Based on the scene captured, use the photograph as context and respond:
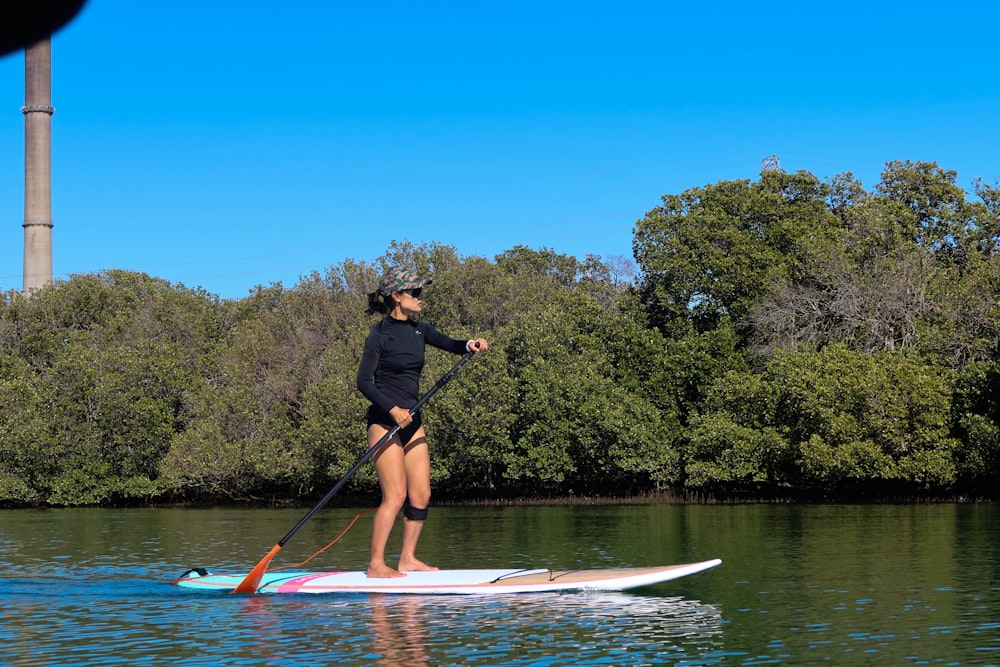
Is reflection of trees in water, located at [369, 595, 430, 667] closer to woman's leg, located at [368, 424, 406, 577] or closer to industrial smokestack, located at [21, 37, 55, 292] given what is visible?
woman's leg, located at [368, 424, 406, 577]

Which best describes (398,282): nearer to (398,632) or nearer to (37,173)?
(398,632)

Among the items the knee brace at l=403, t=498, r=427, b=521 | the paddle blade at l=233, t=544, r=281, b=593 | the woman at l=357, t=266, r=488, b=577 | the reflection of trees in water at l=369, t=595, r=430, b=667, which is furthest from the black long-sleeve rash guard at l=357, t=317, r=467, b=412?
the reflection of trees in water at l=369, t=595, r=430, b=667

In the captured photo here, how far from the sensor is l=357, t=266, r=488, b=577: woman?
13.6 meters

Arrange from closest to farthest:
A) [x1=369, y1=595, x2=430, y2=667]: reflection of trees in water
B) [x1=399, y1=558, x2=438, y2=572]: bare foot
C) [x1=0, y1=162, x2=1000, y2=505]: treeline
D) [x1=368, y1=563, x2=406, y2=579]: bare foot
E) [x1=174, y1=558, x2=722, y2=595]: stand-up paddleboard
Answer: [x1=369, y1=595, x2=430, y2=667]: reflection of trees in water → [x1=174, y1=558, x2=722, y2=595]: stand-up paddleboard → [x1=368, y1=563, x2=406, y2=579]: bare foot → [x1=399, y1=558, x2=438, y2=572]: bare foot → [x1=0, y1=162, x2=1000, y2=505]: treeline

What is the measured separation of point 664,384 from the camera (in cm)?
5388

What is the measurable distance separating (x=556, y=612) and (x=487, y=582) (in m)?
1.43

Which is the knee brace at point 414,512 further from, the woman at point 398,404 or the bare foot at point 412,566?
the bare foot at point 412,566

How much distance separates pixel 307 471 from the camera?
53.7 metres

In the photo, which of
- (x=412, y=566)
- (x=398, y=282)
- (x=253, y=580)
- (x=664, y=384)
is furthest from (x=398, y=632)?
(x=664, y=384)

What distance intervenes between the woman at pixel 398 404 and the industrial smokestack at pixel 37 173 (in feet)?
264

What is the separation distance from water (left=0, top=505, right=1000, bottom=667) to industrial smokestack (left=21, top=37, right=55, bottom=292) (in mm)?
70599

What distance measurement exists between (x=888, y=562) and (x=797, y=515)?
1686 centimetres

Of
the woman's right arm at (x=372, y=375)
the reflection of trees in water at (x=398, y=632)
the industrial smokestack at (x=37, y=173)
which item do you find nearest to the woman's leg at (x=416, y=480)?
the woman's right arm at (x=372, y=375)

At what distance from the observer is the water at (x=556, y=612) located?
9703 millimetres
